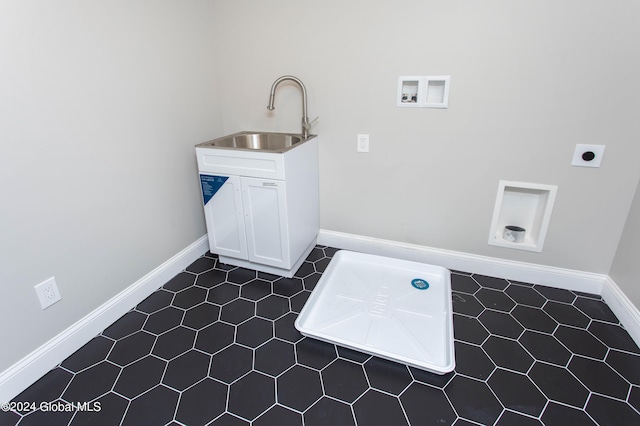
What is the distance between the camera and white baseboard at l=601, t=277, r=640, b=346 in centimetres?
172

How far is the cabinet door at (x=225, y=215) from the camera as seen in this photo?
2.15m

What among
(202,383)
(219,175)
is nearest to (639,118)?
(219,175)

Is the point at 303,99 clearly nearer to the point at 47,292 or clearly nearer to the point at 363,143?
the point at 363,143

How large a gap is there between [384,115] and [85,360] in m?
2.10

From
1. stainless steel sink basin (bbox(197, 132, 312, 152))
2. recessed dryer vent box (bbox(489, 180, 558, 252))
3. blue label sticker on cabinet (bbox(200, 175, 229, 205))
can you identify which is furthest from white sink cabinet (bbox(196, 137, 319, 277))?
recessed dryer vent box (bbox(489, 180, 558, 252))

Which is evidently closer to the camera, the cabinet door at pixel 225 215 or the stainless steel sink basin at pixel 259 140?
the cabinet door at pixel 225 215

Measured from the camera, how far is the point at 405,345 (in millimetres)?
1671

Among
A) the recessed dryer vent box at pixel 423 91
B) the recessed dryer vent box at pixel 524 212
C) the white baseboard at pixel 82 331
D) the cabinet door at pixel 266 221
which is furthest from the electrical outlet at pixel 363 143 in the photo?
the white baseboard at pixel 82 331

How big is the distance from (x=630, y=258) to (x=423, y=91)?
1.45 metres

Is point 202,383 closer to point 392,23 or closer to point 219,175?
point 219,175

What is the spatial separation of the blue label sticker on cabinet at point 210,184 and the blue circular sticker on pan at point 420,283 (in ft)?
4.45

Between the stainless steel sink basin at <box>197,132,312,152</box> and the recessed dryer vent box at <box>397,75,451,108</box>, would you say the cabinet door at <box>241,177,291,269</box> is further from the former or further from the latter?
the recessed dryer vent box at <box>397,75,451,108</box>

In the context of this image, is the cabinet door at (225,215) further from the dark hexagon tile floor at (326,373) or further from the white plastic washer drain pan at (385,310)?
the white plastic washer drain pan at (385,310)

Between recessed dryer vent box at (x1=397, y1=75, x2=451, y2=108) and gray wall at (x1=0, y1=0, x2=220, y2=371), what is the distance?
1.37 meters
